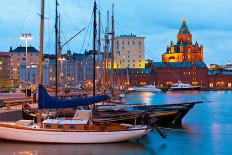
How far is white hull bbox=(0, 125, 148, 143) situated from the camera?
1219 inches

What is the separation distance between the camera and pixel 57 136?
102 feet

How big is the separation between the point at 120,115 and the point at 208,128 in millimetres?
15304

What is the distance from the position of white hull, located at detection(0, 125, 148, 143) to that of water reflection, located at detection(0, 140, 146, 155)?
34cm

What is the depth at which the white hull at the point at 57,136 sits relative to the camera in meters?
31.0

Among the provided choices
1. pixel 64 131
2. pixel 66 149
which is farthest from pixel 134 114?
pixel 66 149

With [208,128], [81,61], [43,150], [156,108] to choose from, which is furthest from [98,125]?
[81,61]

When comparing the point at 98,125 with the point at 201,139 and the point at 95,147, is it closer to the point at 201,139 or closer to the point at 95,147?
the point at 95,147

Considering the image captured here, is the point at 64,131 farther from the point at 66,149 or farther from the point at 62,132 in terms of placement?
the point at 66,149

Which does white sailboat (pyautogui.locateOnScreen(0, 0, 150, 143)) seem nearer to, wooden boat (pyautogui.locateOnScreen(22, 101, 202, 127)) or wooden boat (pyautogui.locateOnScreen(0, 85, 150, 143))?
wooden boat (pyautogui.locateOnScreen(0, 85, 150, 143))

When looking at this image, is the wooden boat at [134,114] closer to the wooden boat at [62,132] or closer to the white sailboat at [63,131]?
the white sailboat at [63,131]

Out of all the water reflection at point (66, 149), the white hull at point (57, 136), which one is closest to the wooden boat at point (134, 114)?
the water reflection at point (66, 149)

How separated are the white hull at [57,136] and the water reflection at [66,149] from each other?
343 mm

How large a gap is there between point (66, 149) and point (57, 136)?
117cm

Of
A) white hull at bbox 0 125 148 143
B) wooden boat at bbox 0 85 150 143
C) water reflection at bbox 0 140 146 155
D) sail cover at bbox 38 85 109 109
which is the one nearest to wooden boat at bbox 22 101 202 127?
sail cover at bbox 38 85 109 109
